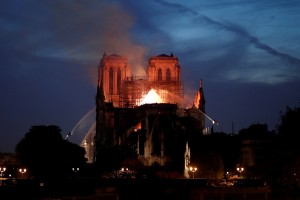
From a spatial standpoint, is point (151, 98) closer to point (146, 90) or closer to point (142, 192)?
point (146, 90)

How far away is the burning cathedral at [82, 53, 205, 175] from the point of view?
420ft

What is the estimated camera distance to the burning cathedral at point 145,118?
12800 centimetres

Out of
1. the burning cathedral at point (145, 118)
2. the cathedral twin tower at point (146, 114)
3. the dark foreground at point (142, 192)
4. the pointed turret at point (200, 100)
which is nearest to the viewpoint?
the dark foreground at point (142, 192)

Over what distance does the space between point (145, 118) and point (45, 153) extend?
44.2 meters

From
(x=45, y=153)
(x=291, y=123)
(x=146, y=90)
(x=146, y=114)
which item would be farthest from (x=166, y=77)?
(x=291, y=123)

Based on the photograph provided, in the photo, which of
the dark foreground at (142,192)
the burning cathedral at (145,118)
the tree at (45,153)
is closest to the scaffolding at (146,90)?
the burning cathedral at (145,118)

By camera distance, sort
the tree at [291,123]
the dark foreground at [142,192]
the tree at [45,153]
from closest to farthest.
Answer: the dark foreground at [142,192], the tree at [291,123], the tree at [45,153]

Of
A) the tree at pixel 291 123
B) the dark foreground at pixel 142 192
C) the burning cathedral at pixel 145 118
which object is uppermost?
the burning cathedral at pixel 145 118

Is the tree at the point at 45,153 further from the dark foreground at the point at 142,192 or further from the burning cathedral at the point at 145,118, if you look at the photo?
the dark foreground at the point at 142,192

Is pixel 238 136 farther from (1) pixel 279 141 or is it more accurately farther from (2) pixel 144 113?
(1) pixel 279 141

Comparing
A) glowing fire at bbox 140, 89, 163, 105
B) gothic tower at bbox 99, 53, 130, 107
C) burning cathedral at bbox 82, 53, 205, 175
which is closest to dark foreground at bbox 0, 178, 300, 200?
burning cathedral at bbox 82, 53, 205, 175

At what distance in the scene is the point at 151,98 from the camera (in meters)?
158

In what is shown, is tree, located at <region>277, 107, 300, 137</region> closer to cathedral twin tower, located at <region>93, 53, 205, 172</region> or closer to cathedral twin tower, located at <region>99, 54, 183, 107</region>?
cathedral twin tower, located at <region>93, 53, 205, 172</region>

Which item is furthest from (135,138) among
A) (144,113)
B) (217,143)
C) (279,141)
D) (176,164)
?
(279,141)
